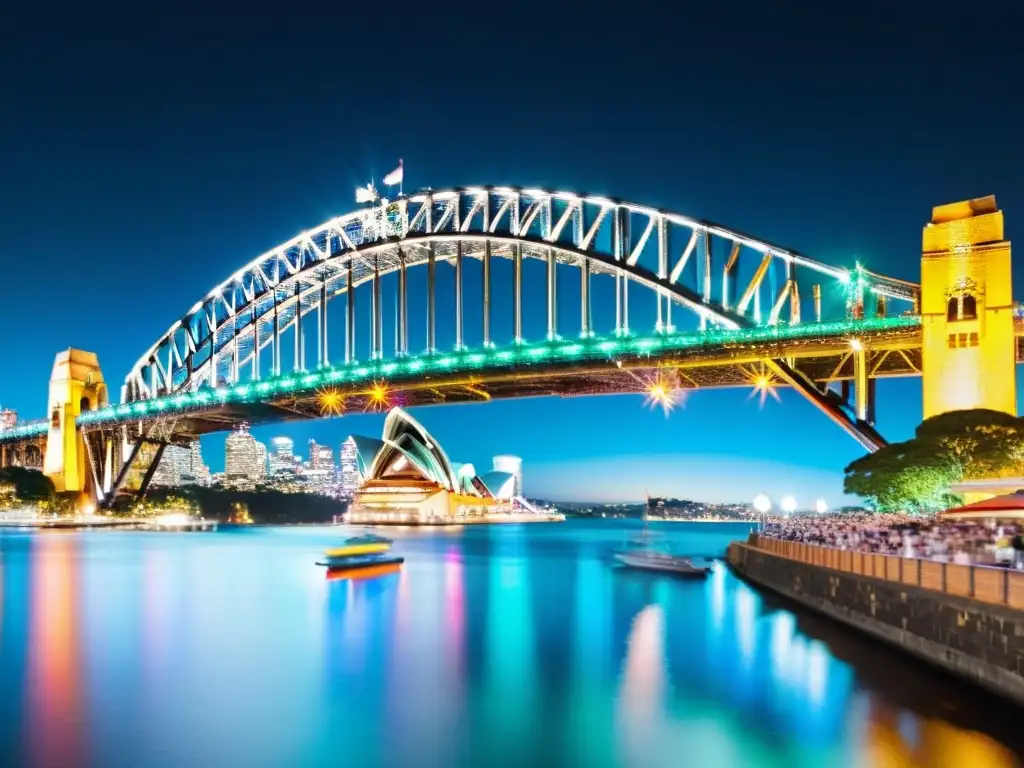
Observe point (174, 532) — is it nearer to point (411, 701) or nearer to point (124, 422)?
point (124, 422)

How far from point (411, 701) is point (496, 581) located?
20999 millimetres

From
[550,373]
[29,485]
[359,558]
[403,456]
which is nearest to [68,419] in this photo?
[29,485]

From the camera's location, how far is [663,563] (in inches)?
1496

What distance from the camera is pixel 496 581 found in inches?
1422

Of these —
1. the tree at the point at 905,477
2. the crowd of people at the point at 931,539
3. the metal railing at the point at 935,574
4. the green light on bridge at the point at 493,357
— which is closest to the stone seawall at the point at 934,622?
the metal railing at the point at 935,574

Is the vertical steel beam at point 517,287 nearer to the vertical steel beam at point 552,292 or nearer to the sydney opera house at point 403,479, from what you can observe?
the vertical steel beam at point 552,292

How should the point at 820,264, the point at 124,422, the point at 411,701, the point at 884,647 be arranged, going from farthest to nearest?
the point at 124,422 < the point at 820,264 < the point at 884,647 < the point at 411,701

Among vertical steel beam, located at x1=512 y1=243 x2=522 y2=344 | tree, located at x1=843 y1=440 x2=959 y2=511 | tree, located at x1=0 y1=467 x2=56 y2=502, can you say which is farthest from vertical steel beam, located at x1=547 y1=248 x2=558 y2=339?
tree, located at x1=0 y1=467 x2=56 y2=502

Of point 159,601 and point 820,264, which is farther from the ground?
point 820,264

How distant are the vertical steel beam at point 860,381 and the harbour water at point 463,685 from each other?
13065 mm

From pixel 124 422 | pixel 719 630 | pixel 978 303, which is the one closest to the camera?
pixel 719 630

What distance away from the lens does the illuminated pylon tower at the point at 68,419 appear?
283 ft

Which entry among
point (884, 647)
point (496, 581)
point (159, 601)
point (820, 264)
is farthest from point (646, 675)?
point (820, 264)

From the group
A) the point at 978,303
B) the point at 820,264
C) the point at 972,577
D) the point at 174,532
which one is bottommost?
the point at 174,532
